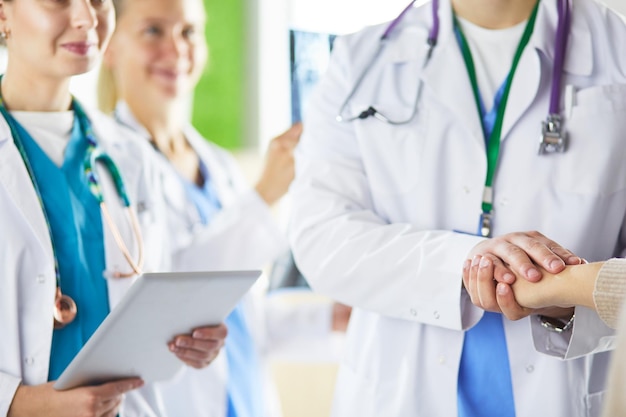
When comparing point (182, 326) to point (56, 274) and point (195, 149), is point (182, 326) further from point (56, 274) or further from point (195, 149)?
point (195, 149)

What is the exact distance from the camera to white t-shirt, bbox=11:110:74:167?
148 centimetres

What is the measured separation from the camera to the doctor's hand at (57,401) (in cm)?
134

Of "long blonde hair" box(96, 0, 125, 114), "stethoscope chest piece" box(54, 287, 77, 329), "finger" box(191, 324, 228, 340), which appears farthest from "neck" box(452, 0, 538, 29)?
"long blonde hair" box(96, 0, 125, 114)

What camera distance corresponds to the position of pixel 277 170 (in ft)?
7.30

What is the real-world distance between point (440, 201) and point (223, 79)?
8.93ft

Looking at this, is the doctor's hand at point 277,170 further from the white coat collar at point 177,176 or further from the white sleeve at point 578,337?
the white sleeve at point 578,337

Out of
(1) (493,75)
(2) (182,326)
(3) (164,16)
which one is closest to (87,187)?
(2) (182,326)

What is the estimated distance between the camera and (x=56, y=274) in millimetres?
1409

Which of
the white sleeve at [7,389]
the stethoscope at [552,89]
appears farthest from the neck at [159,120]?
the white sleeve at [7,389]

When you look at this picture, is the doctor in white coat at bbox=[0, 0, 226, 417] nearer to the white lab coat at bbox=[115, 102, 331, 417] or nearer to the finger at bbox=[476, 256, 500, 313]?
the white lab coat at bbox=[115, 102, 331, 417]

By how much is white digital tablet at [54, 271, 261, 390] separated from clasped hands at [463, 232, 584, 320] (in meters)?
0.36

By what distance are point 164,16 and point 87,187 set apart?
1.00 meters

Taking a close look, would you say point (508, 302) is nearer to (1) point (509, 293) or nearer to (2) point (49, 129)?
(1) point (509, 293)

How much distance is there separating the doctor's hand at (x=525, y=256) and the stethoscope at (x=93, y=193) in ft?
2.08
